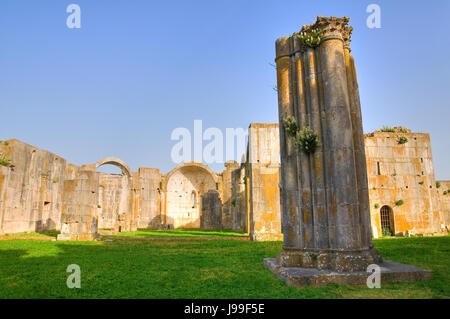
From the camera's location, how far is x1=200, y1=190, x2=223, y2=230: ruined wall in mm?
30203

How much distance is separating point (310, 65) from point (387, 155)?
18301mm

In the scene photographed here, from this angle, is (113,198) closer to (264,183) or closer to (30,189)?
(30,189)

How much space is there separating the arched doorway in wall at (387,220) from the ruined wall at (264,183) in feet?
32.5

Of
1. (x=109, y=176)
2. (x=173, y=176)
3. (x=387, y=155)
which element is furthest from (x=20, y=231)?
(x=387, y=155)

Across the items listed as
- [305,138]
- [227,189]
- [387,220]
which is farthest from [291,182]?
[227,189]

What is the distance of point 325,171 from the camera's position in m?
5.97

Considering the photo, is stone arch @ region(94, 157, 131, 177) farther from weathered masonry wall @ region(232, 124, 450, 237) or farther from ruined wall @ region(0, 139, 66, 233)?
weathered masonry wall @ region(232, 124, 450, 237)

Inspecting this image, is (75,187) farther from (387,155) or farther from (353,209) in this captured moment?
(387,155)

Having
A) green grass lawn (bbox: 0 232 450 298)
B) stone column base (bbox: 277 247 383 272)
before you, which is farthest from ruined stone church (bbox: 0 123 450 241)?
stone column base (bbox: 277 247 383 272)

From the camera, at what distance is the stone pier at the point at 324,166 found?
552cm

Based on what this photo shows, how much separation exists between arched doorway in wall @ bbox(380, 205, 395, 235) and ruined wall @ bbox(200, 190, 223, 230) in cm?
1482

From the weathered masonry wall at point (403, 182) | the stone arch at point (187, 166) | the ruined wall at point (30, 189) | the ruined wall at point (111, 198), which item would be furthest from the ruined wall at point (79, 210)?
the stone arch at point (187, 166)

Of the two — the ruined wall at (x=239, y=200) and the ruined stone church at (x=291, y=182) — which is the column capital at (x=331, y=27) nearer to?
the ruined stone church at (x=291, y=182)
